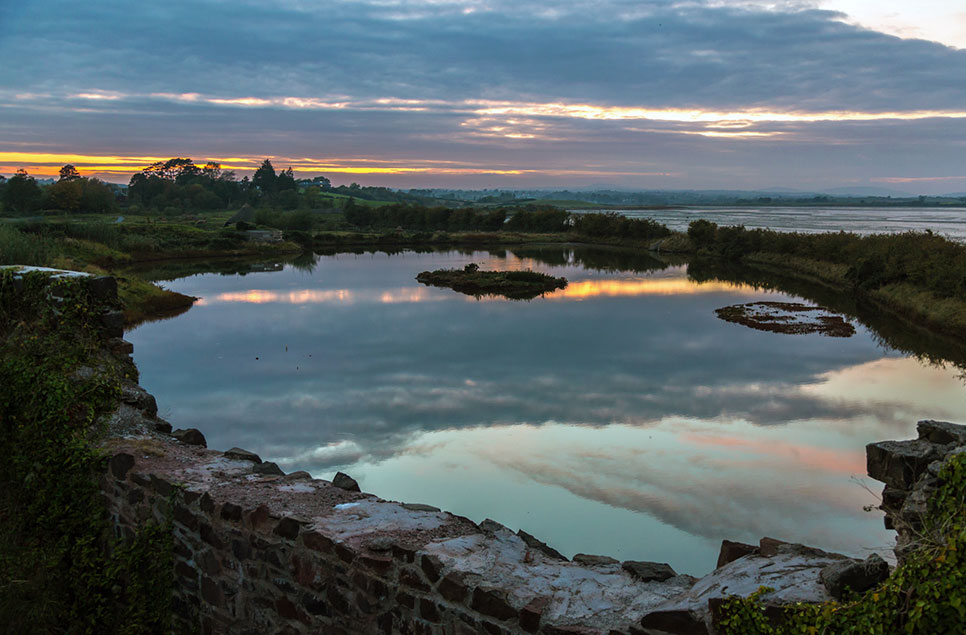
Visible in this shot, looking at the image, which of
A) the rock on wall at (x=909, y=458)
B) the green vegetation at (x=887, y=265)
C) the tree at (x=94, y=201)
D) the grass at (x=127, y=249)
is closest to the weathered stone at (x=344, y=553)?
the rock on wall at (x=909, y=458)

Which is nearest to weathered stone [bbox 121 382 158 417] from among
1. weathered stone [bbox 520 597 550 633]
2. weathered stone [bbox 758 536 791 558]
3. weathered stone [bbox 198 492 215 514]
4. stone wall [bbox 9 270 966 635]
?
stone wall [bbox 9 270 966 635]

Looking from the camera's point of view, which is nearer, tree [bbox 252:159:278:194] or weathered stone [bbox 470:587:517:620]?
weathered stone [bbox 470:587:517:620]

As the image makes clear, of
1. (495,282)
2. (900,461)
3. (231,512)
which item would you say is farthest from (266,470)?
(495,282)

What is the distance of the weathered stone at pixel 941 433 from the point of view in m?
5.24

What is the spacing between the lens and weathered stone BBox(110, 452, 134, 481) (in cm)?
551

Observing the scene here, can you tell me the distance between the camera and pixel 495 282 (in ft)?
121

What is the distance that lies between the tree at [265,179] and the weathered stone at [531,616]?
165 meters

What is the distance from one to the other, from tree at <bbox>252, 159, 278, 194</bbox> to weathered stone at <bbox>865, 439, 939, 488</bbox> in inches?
6459

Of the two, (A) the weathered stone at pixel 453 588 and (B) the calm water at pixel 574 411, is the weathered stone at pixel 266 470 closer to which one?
(A) the weathered stone at pixel 453 588

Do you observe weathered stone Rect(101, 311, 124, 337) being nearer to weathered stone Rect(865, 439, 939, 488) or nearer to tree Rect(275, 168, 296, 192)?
weathered stone Rect(865, 439, 939, 488)

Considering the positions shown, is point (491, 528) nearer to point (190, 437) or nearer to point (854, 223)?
point (190, 437)

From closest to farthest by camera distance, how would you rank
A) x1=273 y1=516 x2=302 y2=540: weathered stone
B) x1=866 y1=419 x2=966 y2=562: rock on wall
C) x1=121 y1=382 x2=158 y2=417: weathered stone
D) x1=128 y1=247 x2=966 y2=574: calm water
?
1. x1=273 y1=516 x2=302 y2=540: weathered stone
2. x1=866 y1=419 x2=966 y2=562: rock on wall
3. x1=121 y1=382 x2=158 y2=417: weathered stone
4. x1=128 y1=247 x2=966 y2=574: calm water

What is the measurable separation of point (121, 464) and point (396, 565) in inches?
114

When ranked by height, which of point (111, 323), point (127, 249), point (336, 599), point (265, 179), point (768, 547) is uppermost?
point (265, 179)
